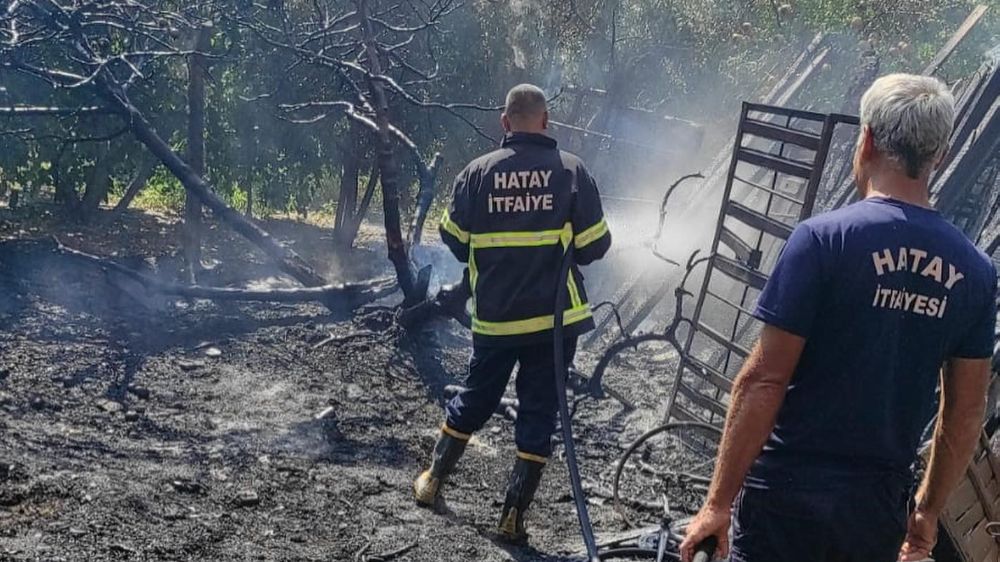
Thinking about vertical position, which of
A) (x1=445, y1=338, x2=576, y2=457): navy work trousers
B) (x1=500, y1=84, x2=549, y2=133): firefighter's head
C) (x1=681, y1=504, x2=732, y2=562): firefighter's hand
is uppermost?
(x1=500, y1=84, x2=549, y2=133): firefighter's head

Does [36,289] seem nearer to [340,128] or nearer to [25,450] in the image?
[25,450]

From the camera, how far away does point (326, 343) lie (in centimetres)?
628

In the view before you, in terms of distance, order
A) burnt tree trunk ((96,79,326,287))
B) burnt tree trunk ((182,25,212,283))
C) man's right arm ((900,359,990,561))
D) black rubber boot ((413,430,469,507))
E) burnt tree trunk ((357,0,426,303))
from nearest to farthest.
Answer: man's right arm ((900,359,990,561)) < black rubber boot ((413,430,469,507)) < burnt tree trunk ((357,0,426,303)) < burnt tree trunk ((96,79,326,287)) < burnt tree trunk ((182,25,212,283))

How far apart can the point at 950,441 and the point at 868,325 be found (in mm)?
518

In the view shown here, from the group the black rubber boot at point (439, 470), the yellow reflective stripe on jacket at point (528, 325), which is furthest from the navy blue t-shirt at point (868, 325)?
the black rubber boot at point (439, 470)

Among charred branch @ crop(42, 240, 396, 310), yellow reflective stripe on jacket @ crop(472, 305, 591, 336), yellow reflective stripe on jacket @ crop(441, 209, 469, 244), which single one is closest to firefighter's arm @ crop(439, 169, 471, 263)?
yellow reflective stripe on jacket @ crop(441, 209, 469, 244)

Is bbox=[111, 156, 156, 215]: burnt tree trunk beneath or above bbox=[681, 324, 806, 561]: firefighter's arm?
beneath

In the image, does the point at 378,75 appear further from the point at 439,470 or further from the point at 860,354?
the point at 860,354

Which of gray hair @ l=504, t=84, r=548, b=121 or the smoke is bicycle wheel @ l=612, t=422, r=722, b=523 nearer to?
gray hair @ l=504, t=84, r=548, b=121

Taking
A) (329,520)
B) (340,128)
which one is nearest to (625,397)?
(329,520)

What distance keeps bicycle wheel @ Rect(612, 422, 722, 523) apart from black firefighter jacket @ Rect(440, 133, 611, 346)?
0.95 m

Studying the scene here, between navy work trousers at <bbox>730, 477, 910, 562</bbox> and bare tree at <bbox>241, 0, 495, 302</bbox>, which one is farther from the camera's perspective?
bare tree at <bbox>241, 0, 495, 302</bbox>

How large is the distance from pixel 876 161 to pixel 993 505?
192 cm

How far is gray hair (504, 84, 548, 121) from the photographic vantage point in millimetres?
A: 4191
